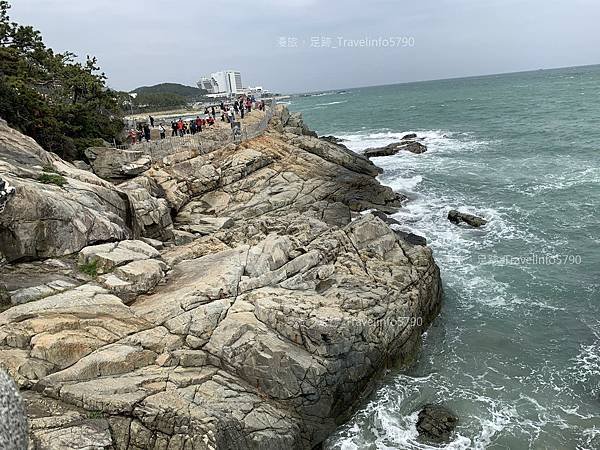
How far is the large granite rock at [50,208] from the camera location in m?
14.6

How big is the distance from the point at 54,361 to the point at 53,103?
2481 cm

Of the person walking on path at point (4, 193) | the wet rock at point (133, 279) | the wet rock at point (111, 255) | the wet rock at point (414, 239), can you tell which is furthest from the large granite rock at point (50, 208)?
the wet rock at point (414, 239)

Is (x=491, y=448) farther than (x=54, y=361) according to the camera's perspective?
Yes

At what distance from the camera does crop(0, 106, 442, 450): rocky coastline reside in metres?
10.8

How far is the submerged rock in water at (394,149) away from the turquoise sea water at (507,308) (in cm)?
377

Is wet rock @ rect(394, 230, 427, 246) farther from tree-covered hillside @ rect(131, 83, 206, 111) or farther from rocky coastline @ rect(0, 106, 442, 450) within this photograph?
tree-covered hillside @ rect(131, 83, 206, 111)

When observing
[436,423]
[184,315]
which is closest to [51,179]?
[184,315]

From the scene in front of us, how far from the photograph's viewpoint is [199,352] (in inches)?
503

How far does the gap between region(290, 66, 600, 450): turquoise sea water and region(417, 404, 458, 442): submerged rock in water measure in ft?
0.84

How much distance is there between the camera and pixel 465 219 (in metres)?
28.9

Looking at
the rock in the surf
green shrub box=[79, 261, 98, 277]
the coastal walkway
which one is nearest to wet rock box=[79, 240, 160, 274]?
green shrub box=[79, 261, 98, 277]

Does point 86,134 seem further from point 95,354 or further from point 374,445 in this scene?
point 374,445

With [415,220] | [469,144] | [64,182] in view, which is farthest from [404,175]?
[64,182]

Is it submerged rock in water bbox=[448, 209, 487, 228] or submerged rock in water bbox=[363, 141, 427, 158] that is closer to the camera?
submerged rock in water bbox=[448, 209, 487, 228]
